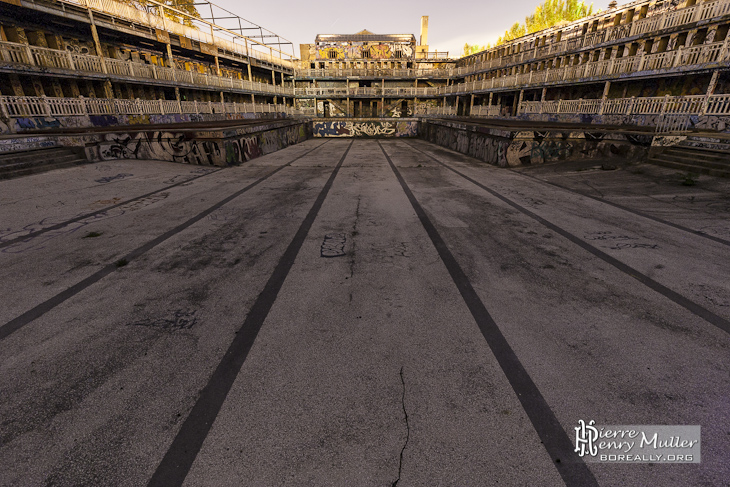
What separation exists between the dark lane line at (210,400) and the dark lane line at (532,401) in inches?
93.1

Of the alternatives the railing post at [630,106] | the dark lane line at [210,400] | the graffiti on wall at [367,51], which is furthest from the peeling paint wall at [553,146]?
the graffiti on wall at [367,51]

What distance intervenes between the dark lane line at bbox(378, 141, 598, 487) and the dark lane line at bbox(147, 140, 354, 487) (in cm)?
236

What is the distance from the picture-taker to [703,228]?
6234mm

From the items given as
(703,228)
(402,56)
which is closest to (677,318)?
(703,228)

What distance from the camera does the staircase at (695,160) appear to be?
9.15 m

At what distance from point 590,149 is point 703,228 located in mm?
7335

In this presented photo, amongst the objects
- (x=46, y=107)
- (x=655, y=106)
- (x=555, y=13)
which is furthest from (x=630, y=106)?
(x=555, y=13)

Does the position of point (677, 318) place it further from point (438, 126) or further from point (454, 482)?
point (438, 126)

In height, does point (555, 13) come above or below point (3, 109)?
above

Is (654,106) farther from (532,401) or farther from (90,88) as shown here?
(90,88)

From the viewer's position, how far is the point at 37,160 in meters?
9.60

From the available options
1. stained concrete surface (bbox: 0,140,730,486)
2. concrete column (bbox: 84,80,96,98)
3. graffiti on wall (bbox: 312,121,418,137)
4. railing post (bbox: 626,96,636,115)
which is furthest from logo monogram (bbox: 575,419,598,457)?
graffiti on wall (bbox: 312,121,418,137)

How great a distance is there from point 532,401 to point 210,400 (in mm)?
2542

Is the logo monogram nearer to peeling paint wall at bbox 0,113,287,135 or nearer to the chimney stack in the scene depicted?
peeling paint wall at bbox 0,113,287,135
